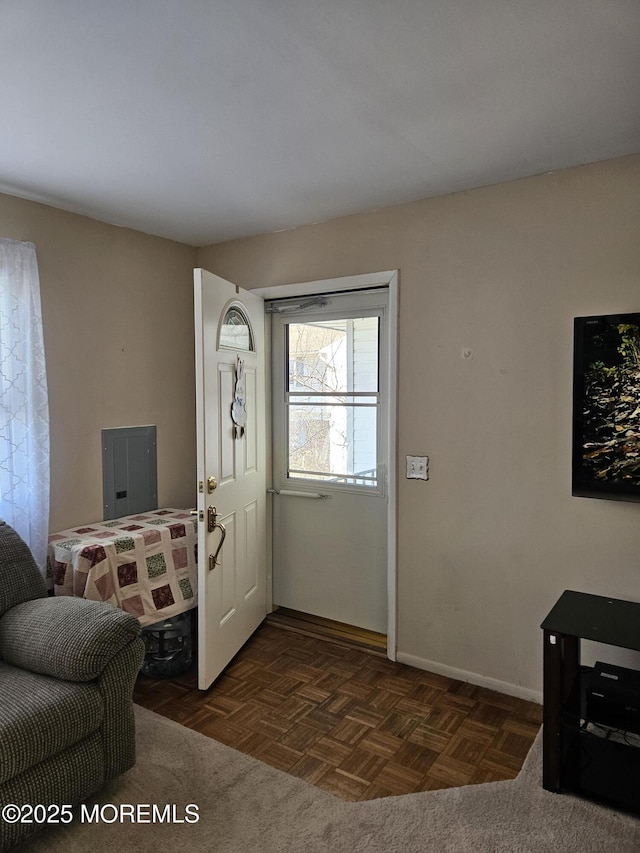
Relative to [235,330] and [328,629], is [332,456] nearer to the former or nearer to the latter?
[235,330]

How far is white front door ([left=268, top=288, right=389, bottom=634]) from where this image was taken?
321 centimetres

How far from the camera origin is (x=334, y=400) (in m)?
3.33

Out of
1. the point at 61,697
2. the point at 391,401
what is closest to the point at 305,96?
the point at 391,401

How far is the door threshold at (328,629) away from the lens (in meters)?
3.23

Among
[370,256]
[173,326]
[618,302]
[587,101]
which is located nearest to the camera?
[587,101]

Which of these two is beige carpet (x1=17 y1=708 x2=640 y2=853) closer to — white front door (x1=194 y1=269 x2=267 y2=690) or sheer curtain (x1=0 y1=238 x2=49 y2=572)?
white front door (x1=194 y1=269 x2=267 y2=690)

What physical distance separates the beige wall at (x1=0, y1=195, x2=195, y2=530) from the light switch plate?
153 centimetres

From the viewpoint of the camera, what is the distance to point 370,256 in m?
3.00

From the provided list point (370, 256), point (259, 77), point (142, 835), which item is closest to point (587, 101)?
point (259, 77)

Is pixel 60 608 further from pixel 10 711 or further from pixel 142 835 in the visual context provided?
pixel 142 835

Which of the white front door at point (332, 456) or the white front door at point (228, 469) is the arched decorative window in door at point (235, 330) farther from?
the white front door at point (332, 456)

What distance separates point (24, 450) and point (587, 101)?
2702 mm

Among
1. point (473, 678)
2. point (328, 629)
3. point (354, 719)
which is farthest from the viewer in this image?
point (328, 629)

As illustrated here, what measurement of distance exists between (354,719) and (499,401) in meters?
1.58
